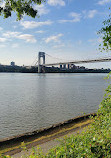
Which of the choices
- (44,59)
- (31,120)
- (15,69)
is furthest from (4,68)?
(31,120)

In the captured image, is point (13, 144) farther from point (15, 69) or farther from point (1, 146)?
point (15, 69)

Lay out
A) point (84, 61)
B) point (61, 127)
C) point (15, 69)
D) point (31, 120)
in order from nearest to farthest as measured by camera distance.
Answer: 1. point (61, 127)
2. point (31, 120)
3. point (84, 61)
4. point (15, 69)

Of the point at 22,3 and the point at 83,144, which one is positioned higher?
the point at 22,3

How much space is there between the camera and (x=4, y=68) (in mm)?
147250

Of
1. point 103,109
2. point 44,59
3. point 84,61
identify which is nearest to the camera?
point 103,109

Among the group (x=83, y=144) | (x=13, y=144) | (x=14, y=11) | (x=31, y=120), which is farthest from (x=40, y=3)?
(x=31, y=120)

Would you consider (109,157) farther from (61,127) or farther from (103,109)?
(61,127)

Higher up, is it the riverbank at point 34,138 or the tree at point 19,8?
the tree at point 19,8

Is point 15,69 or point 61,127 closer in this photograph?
point 61,127

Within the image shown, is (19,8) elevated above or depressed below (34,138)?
above

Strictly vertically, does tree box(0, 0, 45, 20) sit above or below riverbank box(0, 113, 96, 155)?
above

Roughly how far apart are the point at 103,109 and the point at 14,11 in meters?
4.62

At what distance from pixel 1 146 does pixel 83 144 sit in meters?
3.37

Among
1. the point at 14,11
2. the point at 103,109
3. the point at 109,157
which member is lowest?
the point at 109,157
